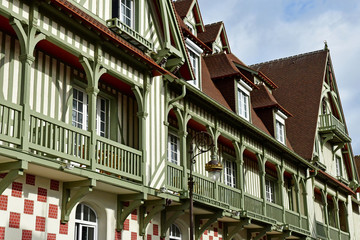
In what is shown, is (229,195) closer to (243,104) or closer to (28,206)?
(243,104)

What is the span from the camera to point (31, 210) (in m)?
12.3

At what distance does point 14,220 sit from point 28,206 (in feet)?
1.58

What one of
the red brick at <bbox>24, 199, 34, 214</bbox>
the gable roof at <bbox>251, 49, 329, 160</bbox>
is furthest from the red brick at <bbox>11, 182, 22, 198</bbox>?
the gable roof at <bbox>251, 49, 329, 160</bbox>

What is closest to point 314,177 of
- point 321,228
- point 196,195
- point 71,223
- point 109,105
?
point 321,228

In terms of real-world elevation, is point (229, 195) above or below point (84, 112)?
below

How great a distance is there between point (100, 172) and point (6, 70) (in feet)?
10.6

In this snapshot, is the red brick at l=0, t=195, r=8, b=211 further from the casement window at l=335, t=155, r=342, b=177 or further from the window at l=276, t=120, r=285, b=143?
the casement window at l=335, t=155, r=342, b=177

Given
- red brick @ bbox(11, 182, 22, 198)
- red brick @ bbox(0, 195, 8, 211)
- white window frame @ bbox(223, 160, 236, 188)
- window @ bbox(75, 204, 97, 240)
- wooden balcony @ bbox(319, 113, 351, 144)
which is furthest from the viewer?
wooden balcony @ bbox(319, 113, 351, 144)

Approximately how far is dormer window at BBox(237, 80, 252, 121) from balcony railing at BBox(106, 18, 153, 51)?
8060 millimetres

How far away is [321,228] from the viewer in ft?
96.5

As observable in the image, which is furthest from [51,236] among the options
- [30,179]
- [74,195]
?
[30,179]

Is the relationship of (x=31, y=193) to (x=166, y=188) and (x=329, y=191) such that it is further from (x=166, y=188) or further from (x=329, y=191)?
(x=329, y=191)

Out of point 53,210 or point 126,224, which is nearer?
point 53,210

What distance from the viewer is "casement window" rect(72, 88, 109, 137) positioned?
14.5 meters
